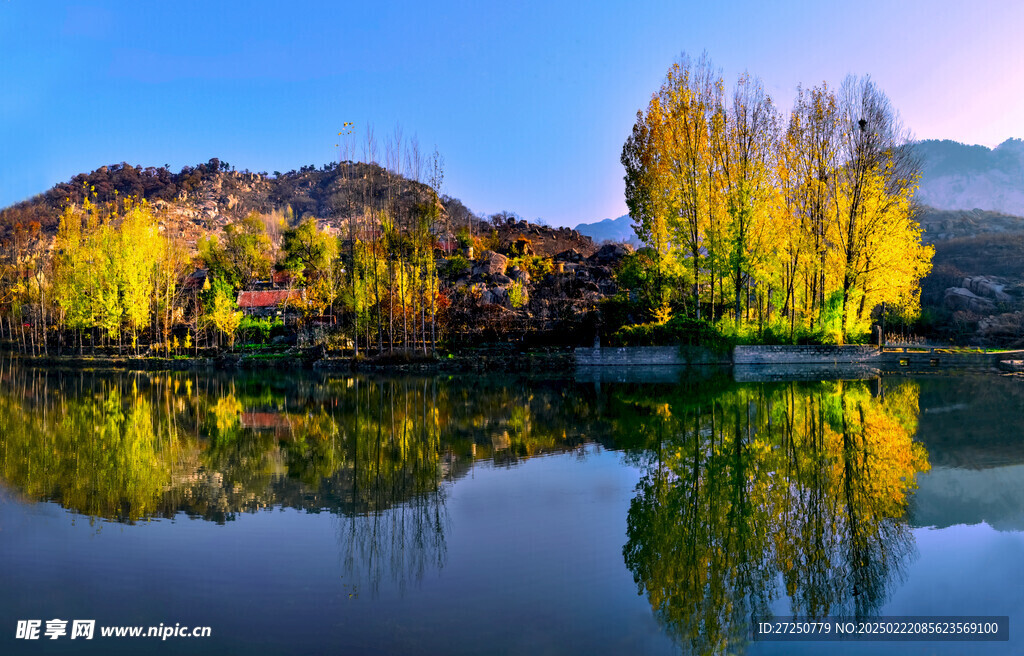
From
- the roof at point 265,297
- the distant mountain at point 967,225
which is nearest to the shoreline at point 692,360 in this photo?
the roof at point 265,297

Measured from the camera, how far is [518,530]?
6.82 m

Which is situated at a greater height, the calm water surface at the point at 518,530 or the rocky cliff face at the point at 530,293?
the rocky cliff face at the point at 530,293

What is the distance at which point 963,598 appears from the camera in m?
5.15

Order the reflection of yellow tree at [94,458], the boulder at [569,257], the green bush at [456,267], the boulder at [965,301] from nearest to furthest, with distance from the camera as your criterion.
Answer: the reflection of yellow tree at [94,458]
the boulder at [965,301]
the green bush at [456,267]
the boulder at [569,257]

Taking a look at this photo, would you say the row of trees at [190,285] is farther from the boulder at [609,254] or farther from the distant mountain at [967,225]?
the distant mountain at [967,225]

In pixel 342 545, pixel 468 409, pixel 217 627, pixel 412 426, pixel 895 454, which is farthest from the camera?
pixel 468 409

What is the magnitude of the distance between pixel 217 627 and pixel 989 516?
8548 millimetres

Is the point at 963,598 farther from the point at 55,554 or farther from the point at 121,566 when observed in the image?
the point at 55,554

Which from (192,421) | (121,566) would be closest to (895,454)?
(121,566)

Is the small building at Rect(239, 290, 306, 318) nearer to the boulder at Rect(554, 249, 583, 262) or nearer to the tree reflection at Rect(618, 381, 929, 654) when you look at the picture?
the boulder at Rect(554, 249, 583, 262)

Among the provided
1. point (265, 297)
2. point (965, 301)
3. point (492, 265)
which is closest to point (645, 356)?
point (492, 265)

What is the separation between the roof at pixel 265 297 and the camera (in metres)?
49.8

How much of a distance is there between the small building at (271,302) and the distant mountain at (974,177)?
6833 inches

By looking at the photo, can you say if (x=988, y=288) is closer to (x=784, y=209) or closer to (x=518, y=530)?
(x=784, y=209)
